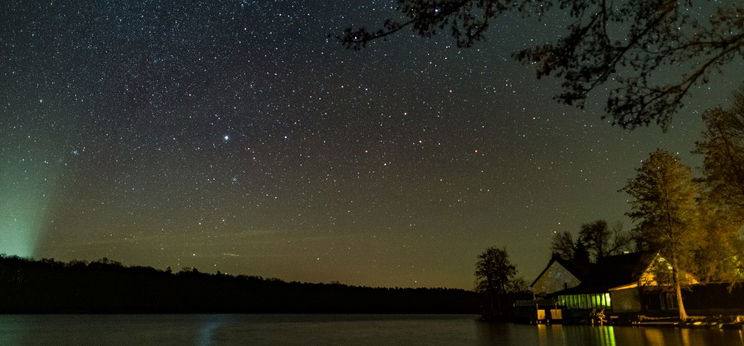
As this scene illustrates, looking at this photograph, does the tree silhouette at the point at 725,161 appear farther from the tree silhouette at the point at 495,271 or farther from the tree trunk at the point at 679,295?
the tree silhouette at the point at 495,271

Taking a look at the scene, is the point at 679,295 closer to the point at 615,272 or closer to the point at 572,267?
the point at 615,272

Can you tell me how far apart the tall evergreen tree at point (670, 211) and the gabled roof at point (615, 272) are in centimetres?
377

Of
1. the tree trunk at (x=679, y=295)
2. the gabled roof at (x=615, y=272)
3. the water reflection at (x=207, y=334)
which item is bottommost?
the water reflection at (x=207, y=334)

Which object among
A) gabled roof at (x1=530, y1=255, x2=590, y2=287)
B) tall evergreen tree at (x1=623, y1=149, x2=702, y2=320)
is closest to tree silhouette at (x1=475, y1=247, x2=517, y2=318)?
gabled roof at (x1=530, y1=255, x2=590, y2=287)

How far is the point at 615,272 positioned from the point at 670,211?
1474 cm

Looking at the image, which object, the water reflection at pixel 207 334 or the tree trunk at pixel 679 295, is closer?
the tree trunk at pixel 679 295

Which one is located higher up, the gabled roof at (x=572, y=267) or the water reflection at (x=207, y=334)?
the gabled roof at (x=572, y=267)

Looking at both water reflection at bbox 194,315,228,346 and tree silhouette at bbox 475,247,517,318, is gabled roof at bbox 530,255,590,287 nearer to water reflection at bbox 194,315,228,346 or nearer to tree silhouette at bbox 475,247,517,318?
tree silhouette at bbox 475,247,517,318

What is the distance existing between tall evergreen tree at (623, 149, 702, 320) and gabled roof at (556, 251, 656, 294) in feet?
12.4

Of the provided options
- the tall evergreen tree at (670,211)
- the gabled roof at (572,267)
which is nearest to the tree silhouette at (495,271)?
the gabled roof at (572,267)

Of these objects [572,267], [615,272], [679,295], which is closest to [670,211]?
[679,295]

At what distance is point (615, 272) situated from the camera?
5259 cm

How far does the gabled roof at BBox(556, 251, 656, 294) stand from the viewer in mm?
47031

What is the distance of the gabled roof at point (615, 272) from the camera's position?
4703 cm
